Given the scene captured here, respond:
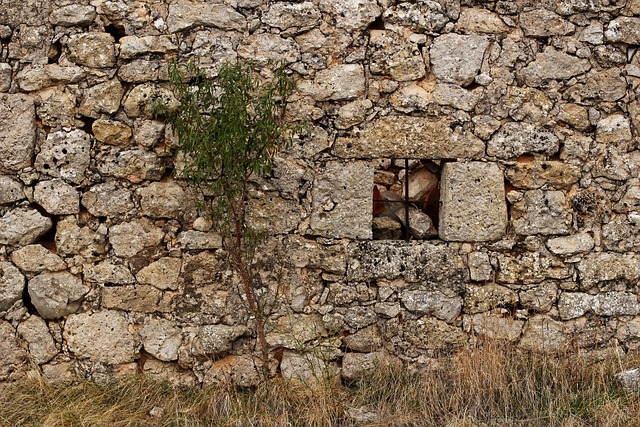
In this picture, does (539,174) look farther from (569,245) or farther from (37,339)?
(37,339)

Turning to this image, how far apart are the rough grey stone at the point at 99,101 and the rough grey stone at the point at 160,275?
94cm

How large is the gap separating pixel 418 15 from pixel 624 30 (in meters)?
1.28

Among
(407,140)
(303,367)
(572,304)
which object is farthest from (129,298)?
(572,304)

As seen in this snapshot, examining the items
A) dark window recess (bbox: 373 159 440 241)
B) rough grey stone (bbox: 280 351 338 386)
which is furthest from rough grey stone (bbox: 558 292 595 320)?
rough grey stone (bbox: 280 351 338 386)

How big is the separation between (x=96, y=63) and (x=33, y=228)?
3.41ft

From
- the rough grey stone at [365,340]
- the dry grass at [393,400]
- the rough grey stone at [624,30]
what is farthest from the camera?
the rough grey stone at [624,30]

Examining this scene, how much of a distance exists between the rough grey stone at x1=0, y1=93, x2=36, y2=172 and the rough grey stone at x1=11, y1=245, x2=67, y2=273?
0.48 meters

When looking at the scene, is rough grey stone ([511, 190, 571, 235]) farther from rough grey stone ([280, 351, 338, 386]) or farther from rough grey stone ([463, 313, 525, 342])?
rough grey stone ([280, 351, 338, 386])

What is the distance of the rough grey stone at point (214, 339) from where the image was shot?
4203mm

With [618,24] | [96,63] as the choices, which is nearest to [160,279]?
[96,63]

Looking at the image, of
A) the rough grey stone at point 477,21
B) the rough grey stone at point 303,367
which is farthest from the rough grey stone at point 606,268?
the rough grey stone at point 303,367

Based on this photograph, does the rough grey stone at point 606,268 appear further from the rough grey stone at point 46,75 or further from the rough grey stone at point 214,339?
the rough grey stone at point 46,75

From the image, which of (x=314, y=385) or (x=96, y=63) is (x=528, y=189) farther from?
(x=96, y=63)

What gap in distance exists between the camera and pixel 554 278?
4348 mm
